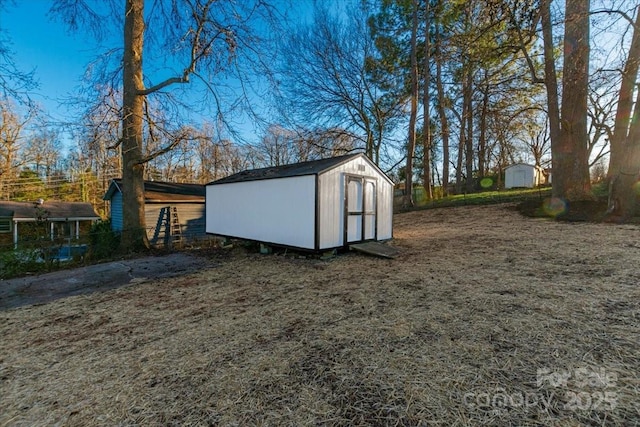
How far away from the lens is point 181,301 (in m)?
3.66

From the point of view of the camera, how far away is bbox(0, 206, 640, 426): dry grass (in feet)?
5.26

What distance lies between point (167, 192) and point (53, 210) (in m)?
10.5

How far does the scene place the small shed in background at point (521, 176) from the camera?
2408 cm

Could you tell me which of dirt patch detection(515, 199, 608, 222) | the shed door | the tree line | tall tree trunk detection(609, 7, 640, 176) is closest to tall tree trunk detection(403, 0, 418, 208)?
the tree line

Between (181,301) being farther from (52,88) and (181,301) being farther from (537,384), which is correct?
(52,88)

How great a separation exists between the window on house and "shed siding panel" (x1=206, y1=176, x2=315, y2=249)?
57.9 ft

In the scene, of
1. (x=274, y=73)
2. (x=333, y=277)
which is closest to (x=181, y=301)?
(x=333, y=277)

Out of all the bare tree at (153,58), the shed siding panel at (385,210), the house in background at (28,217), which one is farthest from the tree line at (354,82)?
the house in background at (28,217)

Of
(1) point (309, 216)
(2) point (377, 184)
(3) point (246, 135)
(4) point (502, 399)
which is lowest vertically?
(4) point (502, 399)

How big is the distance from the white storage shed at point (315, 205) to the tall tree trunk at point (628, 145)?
19.0ft

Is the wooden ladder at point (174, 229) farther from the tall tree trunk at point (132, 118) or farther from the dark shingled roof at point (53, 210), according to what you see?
the dark shingled roof at point (53, 210)

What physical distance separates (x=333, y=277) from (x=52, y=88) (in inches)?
266

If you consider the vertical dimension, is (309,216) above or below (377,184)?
below

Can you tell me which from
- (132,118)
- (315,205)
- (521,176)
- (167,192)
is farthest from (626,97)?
(521,176)
